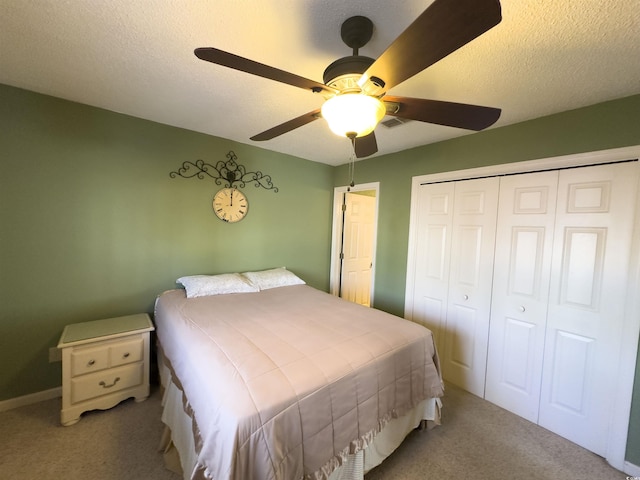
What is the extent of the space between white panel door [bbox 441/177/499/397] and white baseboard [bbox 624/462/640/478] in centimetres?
86

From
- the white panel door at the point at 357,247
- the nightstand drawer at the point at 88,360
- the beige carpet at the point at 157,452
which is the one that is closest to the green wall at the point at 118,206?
the beige carpet at the point at 157,452

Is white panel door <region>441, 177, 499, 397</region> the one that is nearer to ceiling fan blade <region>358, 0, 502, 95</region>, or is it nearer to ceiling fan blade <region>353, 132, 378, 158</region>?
ceiling fan blade <region>353, 132, 378, 158</region>

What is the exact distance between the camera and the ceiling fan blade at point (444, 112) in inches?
45.7

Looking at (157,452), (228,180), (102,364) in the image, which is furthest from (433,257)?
(102,364)

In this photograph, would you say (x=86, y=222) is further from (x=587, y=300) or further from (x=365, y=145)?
(x=587, y=300)

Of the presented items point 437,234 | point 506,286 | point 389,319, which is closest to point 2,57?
point 389,319

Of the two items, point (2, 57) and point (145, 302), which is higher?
point (2, 57)

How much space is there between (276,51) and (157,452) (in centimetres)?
251

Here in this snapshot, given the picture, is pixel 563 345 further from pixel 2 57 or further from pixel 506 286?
pixel 2 57

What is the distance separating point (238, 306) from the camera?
2.21 meters

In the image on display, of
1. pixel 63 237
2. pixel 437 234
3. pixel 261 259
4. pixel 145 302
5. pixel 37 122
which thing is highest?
pixel 37 122

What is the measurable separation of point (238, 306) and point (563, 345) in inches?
100

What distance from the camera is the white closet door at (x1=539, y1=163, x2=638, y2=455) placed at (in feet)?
5.62

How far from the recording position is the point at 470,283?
244 centimetres
